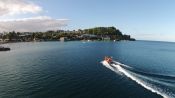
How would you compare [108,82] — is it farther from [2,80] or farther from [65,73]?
[2,80]

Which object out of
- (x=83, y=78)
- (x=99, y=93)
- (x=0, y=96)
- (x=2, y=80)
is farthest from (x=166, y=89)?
(x=2, y=80)

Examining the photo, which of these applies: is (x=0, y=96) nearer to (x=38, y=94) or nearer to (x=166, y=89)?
(x=38, y=94)

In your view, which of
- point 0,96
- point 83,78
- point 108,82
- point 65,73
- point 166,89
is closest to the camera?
point 0,96

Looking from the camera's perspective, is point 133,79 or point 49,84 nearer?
point 49,84

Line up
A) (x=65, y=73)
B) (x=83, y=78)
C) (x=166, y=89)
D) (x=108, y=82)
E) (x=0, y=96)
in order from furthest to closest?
(x=65, y=73), (x=83, y=78), (x=108, y=82), (x=166, y=89), (x=0, y=96)

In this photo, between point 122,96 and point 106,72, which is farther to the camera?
point 106,72

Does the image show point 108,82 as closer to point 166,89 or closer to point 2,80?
point 166,89

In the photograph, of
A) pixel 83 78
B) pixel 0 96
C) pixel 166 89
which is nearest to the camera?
pixel 0 96

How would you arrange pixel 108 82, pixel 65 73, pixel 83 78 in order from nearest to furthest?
pixel 108 82 < pixel 83 78 < pixel 65 73

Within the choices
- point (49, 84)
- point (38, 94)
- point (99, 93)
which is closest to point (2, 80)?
point (49, 84)
